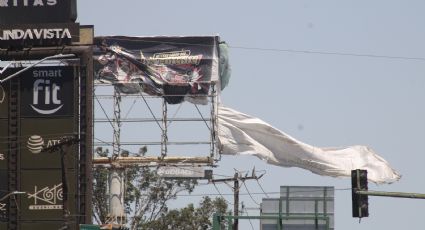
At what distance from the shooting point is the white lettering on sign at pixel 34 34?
59.7 m

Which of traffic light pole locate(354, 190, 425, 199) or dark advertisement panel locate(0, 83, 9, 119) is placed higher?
dark advertisement panel locate(0, 83, 9, 119)

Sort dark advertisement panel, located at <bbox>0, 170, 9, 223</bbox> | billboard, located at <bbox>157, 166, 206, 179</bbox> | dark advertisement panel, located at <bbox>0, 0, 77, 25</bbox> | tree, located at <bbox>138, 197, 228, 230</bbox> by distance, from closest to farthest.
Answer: dark advertisement panel, located at <bbox>0, 170, 9, 223</bbox>
dark advertisement panel, located at <bbox>0, 0, 77, 25</bbox>
billboard, located at <bbox>157, 166, 206, 179</bbox>
tree, located at <bbox>138, 197, 228, 230</bbox>

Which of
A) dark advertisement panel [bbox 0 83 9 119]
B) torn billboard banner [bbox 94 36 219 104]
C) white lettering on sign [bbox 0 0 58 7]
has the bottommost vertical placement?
dark advertisement panel [bbox 0 83 9 119]

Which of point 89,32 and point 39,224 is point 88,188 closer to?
point 39,224

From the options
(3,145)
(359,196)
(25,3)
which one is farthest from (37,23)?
(359,196)

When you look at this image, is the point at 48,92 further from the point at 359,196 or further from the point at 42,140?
the point at 359,196

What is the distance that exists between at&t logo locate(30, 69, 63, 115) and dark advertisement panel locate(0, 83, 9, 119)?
1361 millimetres

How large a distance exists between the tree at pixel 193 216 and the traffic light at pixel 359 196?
4882 cm

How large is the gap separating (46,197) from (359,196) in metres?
25.5

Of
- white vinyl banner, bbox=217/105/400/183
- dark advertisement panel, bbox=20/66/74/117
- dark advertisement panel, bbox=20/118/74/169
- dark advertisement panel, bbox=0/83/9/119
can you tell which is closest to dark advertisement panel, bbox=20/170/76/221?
dark advertisement panel, bbox=20/118/74/169

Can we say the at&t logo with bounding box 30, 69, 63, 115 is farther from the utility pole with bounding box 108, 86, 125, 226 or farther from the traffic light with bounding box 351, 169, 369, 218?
the traffic light with bounding box 351, 169, 369, 218

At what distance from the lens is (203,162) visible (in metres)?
61.6

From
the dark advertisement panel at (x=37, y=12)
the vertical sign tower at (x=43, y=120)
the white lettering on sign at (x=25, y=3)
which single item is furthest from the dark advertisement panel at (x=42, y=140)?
the white lettering on sign at (x=25, y=3)

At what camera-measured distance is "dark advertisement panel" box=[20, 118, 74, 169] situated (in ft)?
195
